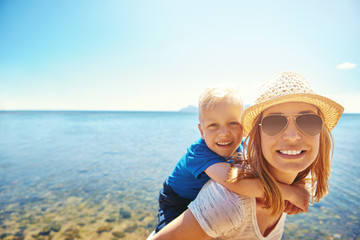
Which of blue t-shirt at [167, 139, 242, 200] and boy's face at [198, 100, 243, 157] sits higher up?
boy's face at [198, 100, 243, 157]

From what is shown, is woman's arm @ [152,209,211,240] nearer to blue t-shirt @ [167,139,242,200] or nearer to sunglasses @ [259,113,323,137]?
blue t-shirt @ [167,139,242,200]

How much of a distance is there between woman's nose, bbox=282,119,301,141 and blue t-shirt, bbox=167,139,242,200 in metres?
0.79

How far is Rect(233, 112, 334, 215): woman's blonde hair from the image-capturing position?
1.64 metres

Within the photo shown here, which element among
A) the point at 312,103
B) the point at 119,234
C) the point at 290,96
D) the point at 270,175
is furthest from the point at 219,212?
the point at 119,234

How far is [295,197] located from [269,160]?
463 mm

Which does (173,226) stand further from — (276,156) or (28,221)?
(28,221)

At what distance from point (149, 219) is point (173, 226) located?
575cm

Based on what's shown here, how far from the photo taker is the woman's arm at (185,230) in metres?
1.51

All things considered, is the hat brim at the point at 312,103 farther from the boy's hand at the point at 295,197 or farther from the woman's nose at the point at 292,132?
the boy's hand at the point at 295,197

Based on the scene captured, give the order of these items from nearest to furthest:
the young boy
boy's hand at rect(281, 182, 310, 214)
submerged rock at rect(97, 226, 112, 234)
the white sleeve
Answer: the white sleeve → boy's hand at rect(281, 182, 310, 214) → the young boy → submerged rock at rect(97, 226, 112, 234)

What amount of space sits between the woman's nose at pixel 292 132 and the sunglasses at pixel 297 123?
0.02m

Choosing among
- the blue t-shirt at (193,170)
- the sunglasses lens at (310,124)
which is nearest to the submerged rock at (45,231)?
the blue t-shirt at (193,170)

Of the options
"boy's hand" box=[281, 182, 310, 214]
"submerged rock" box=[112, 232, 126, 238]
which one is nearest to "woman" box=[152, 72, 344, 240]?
"boy's hand" box=[281, 182, 310, 214]

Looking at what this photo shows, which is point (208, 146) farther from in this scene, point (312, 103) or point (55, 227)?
point (55, 227)
